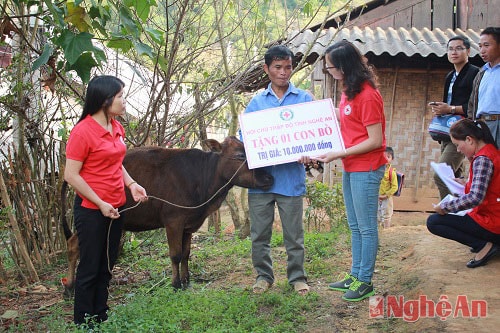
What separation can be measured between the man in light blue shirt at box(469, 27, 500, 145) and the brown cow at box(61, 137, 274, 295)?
2308 millimetres

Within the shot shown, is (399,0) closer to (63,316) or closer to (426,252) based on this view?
(426,252)

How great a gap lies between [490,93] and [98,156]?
3.54 meters

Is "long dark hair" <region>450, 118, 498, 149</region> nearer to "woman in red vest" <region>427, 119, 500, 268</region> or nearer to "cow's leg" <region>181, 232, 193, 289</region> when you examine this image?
"woman in red vest" <region>427, 119, 500, 268</region>

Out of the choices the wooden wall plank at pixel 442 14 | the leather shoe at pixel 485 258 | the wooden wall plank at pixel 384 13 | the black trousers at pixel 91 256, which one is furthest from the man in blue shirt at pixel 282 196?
the wooden wall plank at pixel 442 14

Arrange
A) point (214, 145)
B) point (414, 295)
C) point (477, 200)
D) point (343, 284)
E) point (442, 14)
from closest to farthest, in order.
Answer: point (414, 295), point (477, 200), point (343, 284), point (214, 145), point (442, 14)

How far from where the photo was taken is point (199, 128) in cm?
801

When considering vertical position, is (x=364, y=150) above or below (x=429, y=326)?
above

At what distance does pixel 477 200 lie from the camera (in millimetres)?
4879

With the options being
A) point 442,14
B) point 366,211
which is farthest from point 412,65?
point 366,211

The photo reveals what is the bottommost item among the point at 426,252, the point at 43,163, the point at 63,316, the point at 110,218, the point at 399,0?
the point at 63,316

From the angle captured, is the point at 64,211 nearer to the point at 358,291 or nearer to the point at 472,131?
the point at 358,291

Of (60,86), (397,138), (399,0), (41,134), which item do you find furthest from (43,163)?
(399,0)

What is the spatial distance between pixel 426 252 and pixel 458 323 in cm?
200

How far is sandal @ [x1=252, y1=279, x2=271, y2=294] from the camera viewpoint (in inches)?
206
